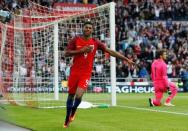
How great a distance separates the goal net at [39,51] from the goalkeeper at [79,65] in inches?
269

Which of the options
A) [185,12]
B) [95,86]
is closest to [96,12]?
[95,86]

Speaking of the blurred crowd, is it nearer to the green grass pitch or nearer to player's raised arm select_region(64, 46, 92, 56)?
the green grass pitch

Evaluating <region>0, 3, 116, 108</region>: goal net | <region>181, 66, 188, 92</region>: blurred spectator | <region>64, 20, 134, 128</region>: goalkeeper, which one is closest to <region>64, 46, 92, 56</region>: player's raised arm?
<region>64, 20, 134, 128</region>: goalkeeper

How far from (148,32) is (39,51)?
1860 cm

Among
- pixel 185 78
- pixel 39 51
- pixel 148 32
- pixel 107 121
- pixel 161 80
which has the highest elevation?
pixel 148 32

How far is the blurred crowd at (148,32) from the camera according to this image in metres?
37.7

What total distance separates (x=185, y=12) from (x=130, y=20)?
5.37 metres

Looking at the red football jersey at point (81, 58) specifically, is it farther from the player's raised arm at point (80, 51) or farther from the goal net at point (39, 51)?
the goal net at point (39, 51)

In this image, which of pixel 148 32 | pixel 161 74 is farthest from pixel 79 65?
pixel 148 32

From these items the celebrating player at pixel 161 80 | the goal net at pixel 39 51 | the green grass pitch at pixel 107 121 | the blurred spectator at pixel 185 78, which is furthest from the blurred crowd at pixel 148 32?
the green grass pitch at pixel 107 121

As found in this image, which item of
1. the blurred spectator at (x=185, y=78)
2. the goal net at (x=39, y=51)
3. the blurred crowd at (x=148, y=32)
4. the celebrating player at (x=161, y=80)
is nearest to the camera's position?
the celebrating player at (x=161, y=80)

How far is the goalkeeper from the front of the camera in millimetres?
11875

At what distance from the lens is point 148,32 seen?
1630 inches

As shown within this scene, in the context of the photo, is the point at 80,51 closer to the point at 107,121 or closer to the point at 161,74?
the point at 107,121
